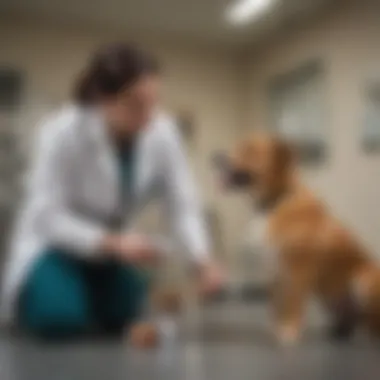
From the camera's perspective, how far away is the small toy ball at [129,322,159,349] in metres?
0.85

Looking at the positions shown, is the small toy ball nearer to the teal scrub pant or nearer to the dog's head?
the teal scrub pant

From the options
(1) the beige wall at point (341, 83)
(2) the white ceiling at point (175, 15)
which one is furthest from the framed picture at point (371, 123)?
(2) the white ceiling at point (175, 15)

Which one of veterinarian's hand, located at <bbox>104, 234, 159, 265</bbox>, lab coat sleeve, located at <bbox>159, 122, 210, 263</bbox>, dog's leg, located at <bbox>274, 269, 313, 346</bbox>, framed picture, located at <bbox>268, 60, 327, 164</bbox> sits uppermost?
framed picture, located at <bbox>268, 60, 327, 164</bbox>

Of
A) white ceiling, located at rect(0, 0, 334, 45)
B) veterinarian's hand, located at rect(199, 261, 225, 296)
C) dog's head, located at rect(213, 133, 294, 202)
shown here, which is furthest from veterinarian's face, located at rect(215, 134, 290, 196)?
white ceiling, located at rect(0, 0, 334, 45)

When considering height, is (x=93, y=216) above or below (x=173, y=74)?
below

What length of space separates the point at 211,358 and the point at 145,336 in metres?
0.18

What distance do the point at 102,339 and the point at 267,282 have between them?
0.20 m

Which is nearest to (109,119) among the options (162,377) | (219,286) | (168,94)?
(168,94)

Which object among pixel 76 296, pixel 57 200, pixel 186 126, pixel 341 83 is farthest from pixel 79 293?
pixel 341 83

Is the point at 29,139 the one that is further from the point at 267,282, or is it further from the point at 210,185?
the point at 267,282

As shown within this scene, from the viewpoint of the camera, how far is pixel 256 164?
1072mm

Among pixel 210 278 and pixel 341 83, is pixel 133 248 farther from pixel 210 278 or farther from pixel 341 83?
pixel 341 83

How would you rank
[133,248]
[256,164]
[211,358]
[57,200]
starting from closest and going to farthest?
1. [211,358]
2. [133,248]
3. [57,200]
4. [256,164]

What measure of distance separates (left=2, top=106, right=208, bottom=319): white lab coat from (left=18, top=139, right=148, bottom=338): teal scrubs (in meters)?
0.01
